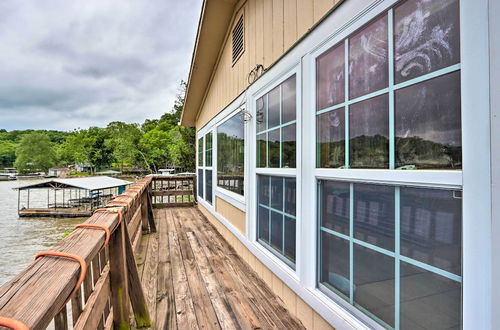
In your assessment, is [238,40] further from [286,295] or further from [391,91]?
[286,295]

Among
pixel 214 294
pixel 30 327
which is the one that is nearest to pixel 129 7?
pixel 214 294

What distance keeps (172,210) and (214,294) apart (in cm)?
477

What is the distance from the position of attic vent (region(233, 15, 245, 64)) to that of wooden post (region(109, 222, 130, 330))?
8.82 ft

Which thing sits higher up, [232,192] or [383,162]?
[383,162]

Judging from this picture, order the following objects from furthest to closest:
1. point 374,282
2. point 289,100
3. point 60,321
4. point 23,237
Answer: point 23,237
point 289,100
point 374,282
point 60,321

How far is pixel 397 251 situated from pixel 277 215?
129 centimetres

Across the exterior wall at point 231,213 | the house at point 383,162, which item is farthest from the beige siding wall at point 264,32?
the exterior wall at point 231,213

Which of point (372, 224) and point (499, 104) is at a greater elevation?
point (499, 104)

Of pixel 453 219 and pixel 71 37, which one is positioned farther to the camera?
pixel 71 37

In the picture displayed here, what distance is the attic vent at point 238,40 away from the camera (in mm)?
3324

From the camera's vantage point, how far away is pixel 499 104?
0.74 m

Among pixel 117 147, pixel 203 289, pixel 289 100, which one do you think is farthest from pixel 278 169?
pixel 117 147

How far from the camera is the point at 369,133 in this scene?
1.25m

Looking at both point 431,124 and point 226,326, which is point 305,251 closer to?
point 226,326
